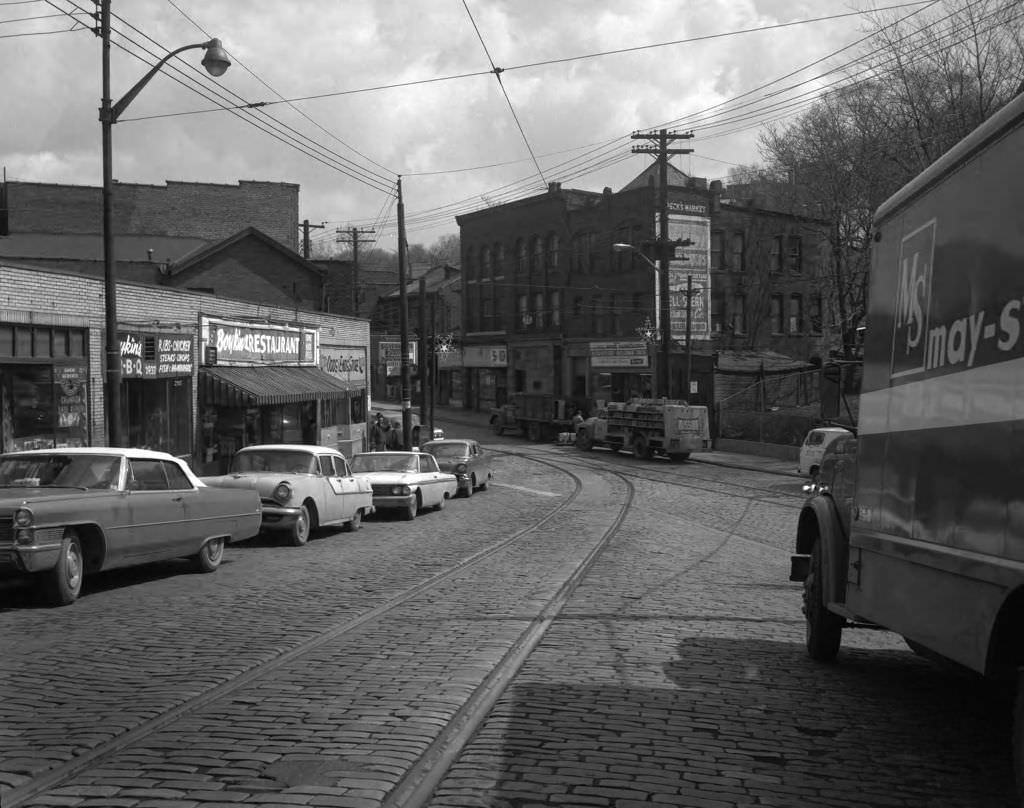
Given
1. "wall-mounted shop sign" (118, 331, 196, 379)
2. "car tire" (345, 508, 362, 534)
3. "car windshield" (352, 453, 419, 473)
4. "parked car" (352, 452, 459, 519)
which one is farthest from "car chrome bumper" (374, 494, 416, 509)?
"wall-mounted shop sign" (118, 331, 196, 379)

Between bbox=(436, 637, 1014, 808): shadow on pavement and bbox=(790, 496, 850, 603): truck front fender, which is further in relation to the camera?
bbox=(790, 496, 850, 603): truck front fender

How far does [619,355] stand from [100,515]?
47.9 metres

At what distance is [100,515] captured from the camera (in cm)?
1064

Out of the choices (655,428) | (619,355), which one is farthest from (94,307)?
(619,355)

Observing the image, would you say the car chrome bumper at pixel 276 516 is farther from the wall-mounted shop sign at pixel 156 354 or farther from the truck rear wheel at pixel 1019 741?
the truck rear wheel at pixel 1019 741

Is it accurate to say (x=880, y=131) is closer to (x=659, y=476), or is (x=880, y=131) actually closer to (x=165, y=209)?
(x=659, y=476)

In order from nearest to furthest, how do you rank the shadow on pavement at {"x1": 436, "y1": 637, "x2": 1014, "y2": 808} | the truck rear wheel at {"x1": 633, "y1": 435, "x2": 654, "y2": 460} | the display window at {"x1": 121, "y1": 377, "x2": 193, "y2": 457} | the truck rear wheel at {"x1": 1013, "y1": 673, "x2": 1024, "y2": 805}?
1. the truck rear wheel at {"x1": 1013, "y1": 673, "x2": 1024, "y2": 805}
2. the shadow on pavement at {"x1": 436, "y1": 637, "x2": 1014, "y2": 808}
3. the display window at {"x1": 121, "y1": 377, "x2": 193, "y2": 457}
4. the truck rear wheel at {"x1": 633, "y1": 435, "x2": 654, "y2": 460}

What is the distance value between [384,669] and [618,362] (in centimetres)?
5066

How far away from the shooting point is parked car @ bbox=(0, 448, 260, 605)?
31.9 ft

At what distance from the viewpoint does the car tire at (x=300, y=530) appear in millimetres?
15867

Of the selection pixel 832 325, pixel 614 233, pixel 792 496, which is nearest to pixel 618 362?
pixel 614 233

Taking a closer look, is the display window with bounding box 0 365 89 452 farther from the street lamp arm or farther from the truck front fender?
the truck front fender

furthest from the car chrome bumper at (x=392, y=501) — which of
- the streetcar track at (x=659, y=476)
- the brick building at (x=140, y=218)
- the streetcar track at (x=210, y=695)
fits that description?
the brick building at (x=140, y=218)

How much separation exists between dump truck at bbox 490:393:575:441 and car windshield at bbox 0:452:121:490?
40463 millimetres
